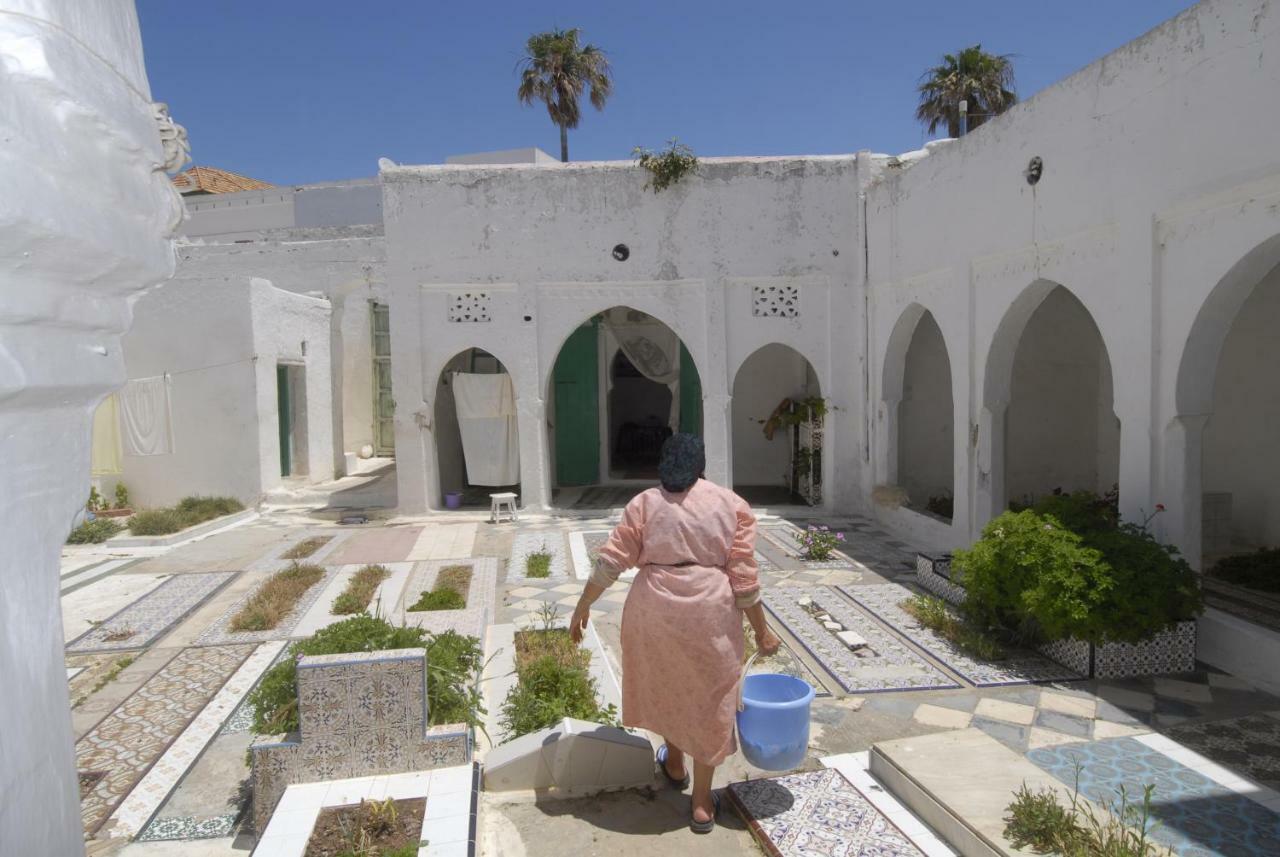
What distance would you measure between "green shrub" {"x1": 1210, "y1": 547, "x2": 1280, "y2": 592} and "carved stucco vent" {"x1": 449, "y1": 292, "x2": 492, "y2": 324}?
28.2 ft

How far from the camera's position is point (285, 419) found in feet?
43.3

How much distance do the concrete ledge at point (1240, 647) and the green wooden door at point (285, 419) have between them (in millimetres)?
12041

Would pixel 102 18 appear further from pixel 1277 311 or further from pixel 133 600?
pixel 1277 311

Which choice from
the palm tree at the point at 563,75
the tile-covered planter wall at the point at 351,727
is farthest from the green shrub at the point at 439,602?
the palm tree at the point at 563,75

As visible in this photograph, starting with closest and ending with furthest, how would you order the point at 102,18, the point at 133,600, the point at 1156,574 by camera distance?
the point at 102,18, the point at 1156,574, the point at 133,600

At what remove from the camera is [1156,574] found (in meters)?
4.96

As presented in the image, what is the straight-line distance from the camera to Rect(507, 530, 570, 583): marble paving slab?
26.7ft

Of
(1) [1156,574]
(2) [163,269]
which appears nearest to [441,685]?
(2) [163,269]

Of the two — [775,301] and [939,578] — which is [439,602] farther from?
[775,301]

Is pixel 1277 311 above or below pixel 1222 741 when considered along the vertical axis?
above

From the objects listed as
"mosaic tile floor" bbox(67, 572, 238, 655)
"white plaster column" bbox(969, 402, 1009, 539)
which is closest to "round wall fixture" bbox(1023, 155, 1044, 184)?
"white plaster column" bbox(969, 402, 1009, 539)

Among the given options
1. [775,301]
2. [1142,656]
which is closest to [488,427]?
[775,301]

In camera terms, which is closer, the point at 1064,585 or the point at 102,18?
the point at 102,18

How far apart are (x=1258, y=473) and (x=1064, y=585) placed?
4290 millimetres
